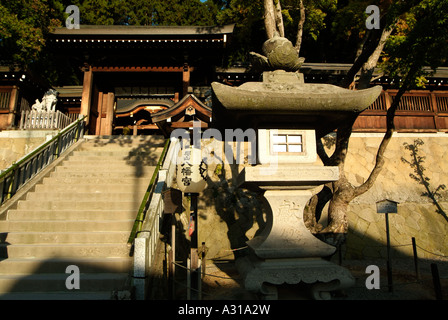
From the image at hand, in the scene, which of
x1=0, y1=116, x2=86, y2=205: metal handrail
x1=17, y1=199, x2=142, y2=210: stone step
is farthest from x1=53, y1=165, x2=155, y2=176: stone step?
x1=17, y1=199, x2=142, y2=210: stone step

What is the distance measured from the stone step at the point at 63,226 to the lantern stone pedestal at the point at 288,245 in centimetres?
324

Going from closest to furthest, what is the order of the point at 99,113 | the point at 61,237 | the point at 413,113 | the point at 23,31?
the point at 61,237 → the point at 23,31 → the point at 413,113 → the point at 99,113

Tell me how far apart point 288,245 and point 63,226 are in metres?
5.14

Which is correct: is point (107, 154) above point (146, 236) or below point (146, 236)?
above

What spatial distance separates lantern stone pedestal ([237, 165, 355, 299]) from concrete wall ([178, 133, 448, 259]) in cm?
632

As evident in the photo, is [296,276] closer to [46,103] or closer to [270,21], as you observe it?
[270,21]

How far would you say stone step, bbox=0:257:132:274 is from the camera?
500 centimetres

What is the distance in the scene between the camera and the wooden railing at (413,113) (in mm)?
14172

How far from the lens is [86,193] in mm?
7133

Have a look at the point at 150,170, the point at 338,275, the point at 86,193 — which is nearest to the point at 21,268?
the point at 86,193

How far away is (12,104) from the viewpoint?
13.5m

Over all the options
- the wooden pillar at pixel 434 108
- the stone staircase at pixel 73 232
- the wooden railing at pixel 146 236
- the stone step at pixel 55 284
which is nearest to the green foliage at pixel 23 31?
the stone staircase at pixel 73 232

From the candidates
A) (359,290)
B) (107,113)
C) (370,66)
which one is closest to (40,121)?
Answer: (107,113)

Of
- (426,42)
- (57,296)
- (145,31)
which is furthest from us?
(145,31)
